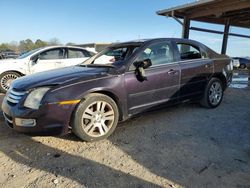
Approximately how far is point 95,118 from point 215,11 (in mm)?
9865

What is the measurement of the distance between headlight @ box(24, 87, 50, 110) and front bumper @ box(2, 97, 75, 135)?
65 mm

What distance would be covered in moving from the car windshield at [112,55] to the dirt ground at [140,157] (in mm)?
1150

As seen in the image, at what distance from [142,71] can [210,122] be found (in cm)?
160

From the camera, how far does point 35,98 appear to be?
3.49m

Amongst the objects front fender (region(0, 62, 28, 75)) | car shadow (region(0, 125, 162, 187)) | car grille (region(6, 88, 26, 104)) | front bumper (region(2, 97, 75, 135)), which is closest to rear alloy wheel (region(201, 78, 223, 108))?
front bumper (region(2, 97, 75, 135))

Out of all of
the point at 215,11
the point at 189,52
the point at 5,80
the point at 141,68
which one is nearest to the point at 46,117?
the point at 141,68

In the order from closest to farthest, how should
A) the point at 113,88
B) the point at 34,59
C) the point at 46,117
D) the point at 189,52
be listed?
the point at 46,117 → the point at 113,88 → the point at 189,52 → the point at 34,59

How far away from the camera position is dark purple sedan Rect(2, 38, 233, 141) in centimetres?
350

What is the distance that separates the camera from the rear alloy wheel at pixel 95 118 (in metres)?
3.66

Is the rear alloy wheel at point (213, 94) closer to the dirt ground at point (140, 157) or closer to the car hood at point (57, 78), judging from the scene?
the dirt ground at point (140, 157)

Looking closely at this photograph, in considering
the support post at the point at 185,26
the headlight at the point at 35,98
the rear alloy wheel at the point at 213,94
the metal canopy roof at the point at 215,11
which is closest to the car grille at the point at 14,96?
the headlight at the point at 35,98

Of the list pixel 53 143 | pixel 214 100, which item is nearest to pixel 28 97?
pixel 53 143

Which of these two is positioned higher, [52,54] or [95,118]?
[52,54]

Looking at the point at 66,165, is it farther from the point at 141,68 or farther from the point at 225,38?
the point at 225,38
